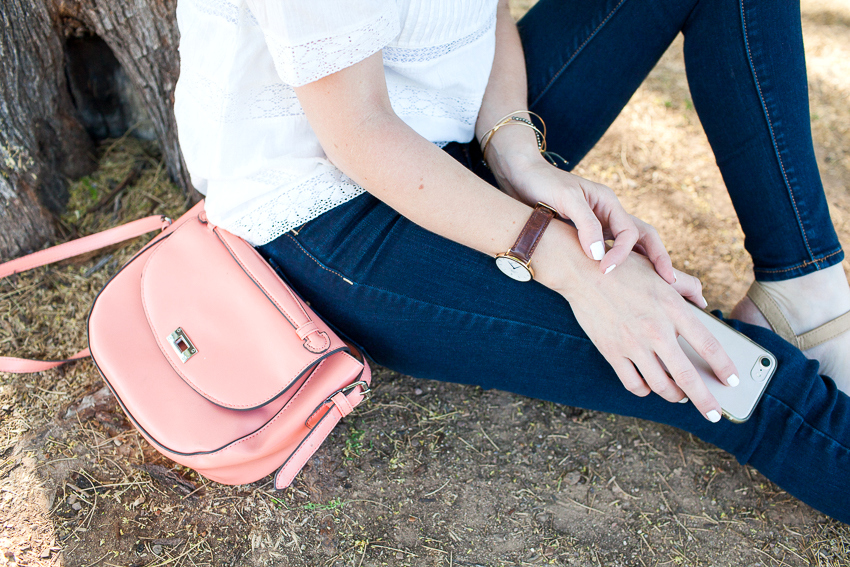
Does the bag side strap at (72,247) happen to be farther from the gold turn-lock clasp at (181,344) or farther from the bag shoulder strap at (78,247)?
the gold turn-lock clasp at (181,344)

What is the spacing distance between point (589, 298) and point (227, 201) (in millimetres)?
852

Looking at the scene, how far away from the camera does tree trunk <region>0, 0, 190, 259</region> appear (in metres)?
1.54

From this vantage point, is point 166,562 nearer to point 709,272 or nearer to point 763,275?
point 763,275

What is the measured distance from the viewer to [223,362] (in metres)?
1.16

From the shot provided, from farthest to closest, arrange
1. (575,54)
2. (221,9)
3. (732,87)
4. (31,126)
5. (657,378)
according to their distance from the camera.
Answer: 1. (31,126)
2. (575,54)
3. (732,87)
4. (657,378)
5. (221,9)

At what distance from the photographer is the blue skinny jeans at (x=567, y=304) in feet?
3.95

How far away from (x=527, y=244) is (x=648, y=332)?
12.5 inches

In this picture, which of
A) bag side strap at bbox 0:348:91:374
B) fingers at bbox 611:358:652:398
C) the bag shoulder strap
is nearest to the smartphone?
fingers at bbox 611:358:652:398

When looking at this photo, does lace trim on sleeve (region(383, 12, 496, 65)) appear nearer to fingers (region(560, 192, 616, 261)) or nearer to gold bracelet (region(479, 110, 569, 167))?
gold bracelet (region(479, 110, 569, 167))

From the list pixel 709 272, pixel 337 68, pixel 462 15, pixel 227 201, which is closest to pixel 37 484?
pixel 227 201

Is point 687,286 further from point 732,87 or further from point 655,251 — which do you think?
point 732,87

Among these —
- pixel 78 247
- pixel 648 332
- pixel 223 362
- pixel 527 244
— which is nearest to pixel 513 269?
pixel 527 244

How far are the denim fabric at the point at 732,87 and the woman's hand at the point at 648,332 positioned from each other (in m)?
0.48

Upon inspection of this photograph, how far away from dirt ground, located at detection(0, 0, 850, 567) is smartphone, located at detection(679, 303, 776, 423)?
0.44m
